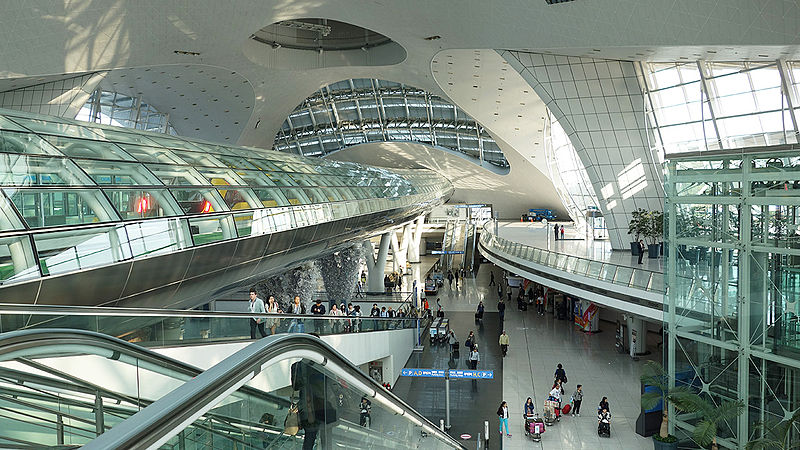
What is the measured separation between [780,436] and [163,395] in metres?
11.0

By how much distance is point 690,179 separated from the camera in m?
12.8

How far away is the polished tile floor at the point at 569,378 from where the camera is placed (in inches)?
573

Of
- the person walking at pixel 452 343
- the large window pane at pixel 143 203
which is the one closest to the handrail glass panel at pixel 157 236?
the large window pane at pixel 143 203

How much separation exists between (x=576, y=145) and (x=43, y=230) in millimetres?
23556

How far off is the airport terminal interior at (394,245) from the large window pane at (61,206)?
30 mm

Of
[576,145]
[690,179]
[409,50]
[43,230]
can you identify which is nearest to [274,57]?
[409,50]

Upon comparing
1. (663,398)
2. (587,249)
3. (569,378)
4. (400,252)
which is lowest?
(569,378)

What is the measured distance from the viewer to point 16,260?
21.0 ft

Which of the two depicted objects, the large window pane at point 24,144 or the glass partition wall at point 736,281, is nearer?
the large window pane at point 24,144

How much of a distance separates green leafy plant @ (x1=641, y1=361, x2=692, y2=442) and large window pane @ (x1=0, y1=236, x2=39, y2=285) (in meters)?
11.3

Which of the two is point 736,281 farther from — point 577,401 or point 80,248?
point 80,248

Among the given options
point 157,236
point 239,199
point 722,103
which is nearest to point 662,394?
point 239,199

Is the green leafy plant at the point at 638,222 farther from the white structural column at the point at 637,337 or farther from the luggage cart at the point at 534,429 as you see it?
the luggage cart at the point at 534,429

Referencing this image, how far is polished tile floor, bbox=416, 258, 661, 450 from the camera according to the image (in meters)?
14.6
